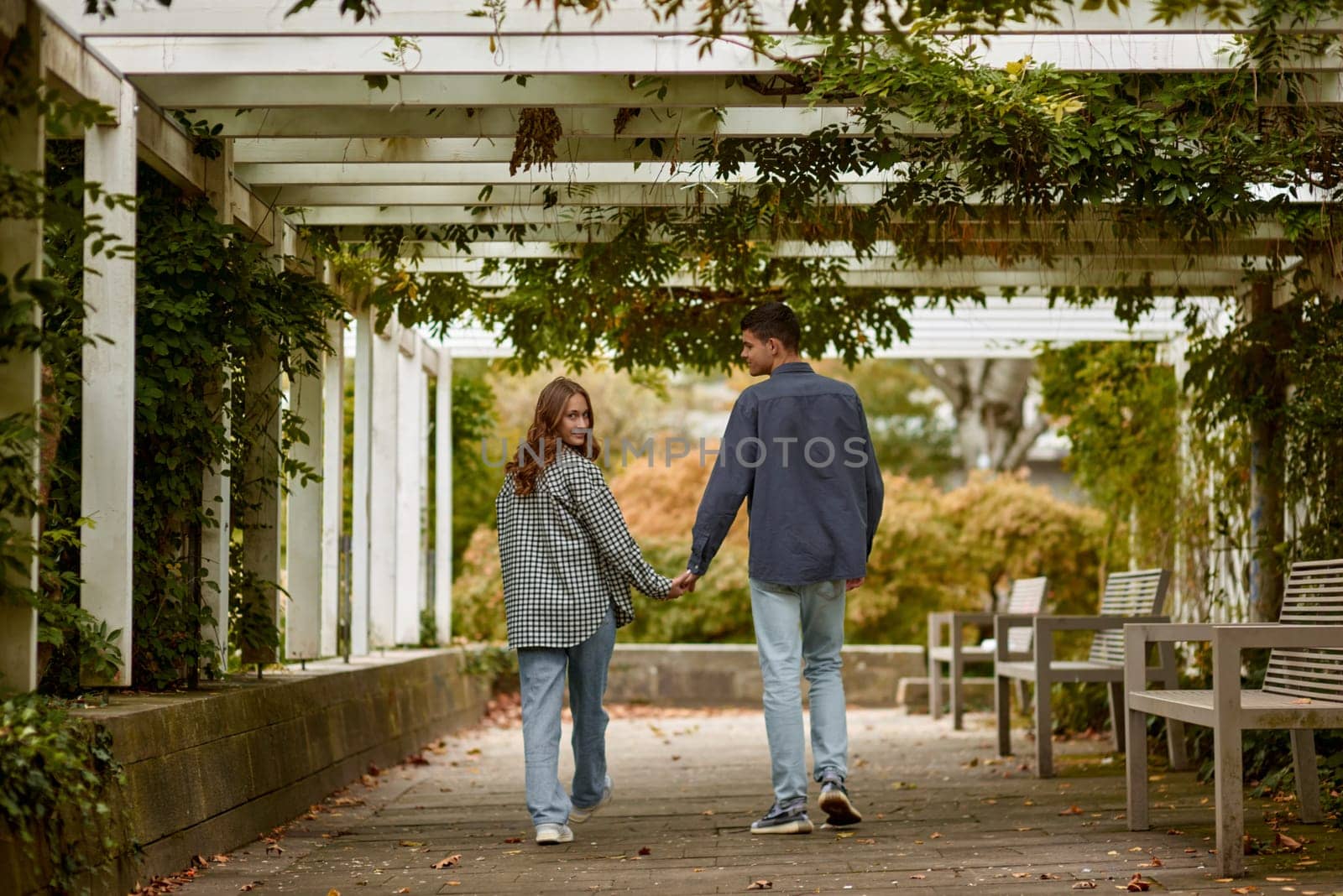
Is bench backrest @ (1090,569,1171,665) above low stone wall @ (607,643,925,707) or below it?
above

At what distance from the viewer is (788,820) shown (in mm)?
5184

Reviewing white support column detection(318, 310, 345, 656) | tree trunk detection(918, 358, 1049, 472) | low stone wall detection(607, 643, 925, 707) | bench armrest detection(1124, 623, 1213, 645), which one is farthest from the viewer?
tree trunk detection(918, 358, 1049, 472)

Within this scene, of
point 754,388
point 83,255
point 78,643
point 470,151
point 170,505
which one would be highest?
point 470,151

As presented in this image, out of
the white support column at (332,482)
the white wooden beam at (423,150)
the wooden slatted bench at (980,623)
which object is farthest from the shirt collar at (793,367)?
the wooden slatted bench at (980,623)

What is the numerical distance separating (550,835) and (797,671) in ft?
3.27

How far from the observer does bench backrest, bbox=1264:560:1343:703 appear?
4898 mm

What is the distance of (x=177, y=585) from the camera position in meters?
5.37

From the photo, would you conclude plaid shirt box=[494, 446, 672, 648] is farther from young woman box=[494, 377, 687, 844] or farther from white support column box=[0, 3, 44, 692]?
white support column box=[0, 3, 44, 692]

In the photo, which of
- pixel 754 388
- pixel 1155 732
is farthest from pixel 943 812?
pixel 1155 732

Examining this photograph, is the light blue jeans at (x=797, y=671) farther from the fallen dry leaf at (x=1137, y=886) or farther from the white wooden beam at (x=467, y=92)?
the white wooden beam at (x=467, y=92)

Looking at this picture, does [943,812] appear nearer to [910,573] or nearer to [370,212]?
[370,212]

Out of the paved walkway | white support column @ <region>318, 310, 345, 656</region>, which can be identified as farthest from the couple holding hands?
white support column @ <region>318, 310, 345, 656</region>

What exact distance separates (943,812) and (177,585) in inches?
117

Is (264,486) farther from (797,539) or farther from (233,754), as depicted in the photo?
(797,539)
